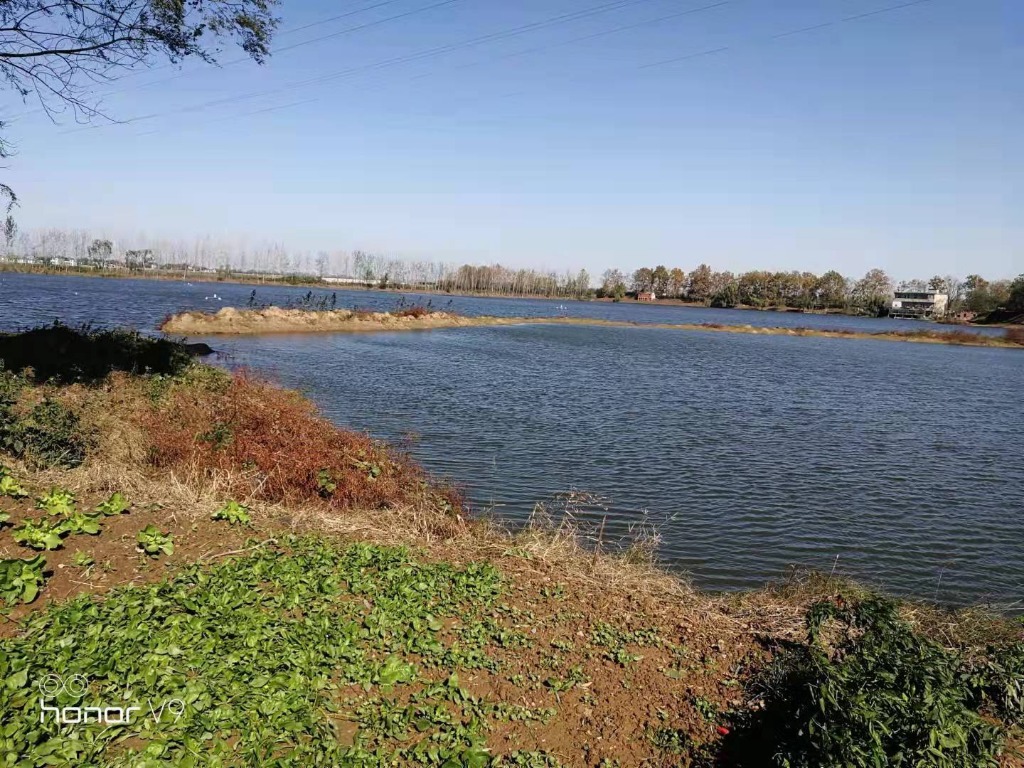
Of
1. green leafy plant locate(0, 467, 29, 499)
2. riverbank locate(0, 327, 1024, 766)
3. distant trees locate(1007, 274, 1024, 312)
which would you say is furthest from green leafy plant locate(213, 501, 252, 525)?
distant trees locate(1007, 274, 1024, 312)

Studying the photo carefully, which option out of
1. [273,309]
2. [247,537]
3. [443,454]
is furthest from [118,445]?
[273,309]

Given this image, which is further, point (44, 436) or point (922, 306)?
point (922, 306)

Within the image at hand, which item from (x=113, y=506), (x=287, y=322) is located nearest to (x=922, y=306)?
(x=287, y=322)

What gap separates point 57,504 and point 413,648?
4381 millimetres

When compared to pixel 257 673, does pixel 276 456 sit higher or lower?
higher

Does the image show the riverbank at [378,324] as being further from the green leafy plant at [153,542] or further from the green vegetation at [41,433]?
the green leafy plant at [153,542]

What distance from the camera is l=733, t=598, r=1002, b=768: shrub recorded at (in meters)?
4.52

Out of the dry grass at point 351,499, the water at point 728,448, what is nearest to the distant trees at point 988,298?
the water at point 728,448

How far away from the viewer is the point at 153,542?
7.09 meters

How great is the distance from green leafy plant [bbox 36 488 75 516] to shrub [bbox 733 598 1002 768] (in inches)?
286

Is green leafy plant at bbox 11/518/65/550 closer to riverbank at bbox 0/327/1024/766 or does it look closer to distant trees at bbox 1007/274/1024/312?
riverbank at bbox 0/327/1024/766

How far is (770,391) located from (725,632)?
30.5 m

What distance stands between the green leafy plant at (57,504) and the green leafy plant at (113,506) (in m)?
0.28

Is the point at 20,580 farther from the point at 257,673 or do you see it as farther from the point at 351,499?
the point at 351,499
